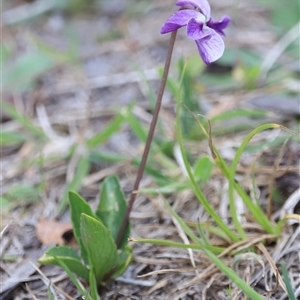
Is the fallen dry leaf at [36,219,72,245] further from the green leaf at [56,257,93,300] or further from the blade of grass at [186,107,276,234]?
the blade of grass at [186,107,276,234]

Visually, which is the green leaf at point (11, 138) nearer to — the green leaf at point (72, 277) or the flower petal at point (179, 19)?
the green leaf at point (72, 277)

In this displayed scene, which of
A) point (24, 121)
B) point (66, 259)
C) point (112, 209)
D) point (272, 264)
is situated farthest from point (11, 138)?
point (272, 264)

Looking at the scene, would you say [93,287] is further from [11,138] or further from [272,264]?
[11,138]

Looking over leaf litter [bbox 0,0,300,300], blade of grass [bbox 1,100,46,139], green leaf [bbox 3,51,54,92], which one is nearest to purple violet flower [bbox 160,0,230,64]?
leaf litter [bbox 0,0,300,300]

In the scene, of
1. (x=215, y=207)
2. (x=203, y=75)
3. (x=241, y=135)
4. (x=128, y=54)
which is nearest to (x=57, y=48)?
(x=128, y=54)

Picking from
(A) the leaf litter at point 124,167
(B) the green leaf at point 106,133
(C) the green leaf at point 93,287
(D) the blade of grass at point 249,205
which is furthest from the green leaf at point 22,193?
(D) the blade of grass at point 249,205
